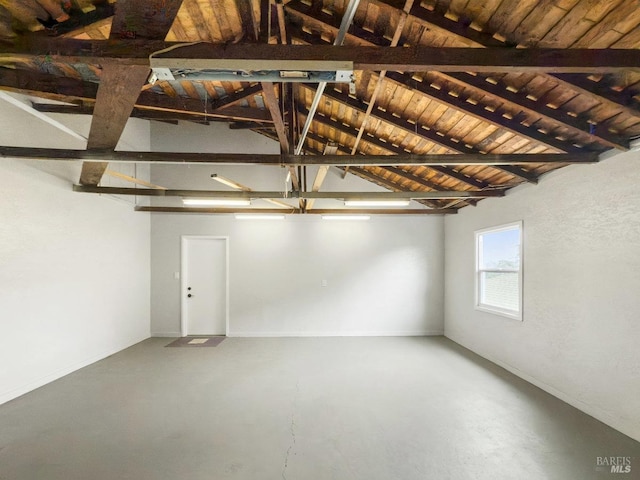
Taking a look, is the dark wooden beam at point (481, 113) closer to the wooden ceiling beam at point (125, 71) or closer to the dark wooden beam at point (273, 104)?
the dark wooden beam at point (273, 104)

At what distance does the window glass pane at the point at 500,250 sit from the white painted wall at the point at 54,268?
6.44 metres

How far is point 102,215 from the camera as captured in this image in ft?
16.1

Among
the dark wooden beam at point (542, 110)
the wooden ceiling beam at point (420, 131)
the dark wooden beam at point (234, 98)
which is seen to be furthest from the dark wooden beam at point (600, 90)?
the dark wooden beam at point (234, 98)

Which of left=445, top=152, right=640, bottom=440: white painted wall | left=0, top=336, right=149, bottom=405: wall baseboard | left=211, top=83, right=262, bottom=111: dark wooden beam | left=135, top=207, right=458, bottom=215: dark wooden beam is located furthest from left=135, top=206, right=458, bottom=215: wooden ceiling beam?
left=0, top=336, right=149, bottom=405: wall baseboard

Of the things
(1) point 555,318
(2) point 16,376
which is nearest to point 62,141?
(2) point 16,376

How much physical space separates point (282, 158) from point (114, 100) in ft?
5.33

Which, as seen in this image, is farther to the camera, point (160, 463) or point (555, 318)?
point (555, 318)

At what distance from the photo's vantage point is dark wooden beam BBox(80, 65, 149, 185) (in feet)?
5.17

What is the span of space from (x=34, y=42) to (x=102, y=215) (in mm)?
4058

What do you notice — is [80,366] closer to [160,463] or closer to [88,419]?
[88,419]

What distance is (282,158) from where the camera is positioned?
10.5 ft

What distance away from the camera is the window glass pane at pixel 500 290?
175 inches

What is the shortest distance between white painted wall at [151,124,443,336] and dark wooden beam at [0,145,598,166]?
3.12 m
